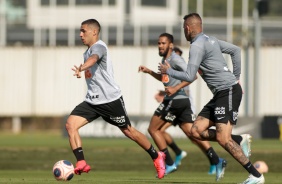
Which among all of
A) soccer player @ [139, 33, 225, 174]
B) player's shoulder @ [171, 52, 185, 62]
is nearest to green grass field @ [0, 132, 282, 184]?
soccer player @ [139, 33, 225, 174]

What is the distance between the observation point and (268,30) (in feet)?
169

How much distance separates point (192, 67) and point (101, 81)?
2013 mm

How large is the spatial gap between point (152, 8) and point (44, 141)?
17.6m

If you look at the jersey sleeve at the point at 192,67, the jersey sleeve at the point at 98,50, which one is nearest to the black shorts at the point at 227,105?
the jersey sleeve at the point at 192,67

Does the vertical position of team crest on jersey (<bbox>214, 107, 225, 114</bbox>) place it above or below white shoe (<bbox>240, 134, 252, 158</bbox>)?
above

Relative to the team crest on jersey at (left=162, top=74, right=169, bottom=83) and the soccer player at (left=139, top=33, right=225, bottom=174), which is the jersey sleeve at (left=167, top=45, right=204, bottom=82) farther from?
the soccer player at (left=139, top=33, right=225, bottom=174)

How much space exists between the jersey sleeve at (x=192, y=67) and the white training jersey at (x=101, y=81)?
1.65 meters

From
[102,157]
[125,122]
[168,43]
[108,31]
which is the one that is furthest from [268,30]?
[125,122]

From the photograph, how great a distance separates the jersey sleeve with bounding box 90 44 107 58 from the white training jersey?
7 centimetres

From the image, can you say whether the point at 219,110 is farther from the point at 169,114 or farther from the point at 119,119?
the point at 169,114

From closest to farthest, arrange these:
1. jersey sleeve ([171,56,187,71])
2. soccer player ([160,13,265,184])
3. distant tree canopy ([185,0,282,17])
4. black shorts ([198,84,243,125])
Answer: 1. soccer player ([160,13,265,184])
2. black shorts ([198,84,243,125])
3. jersey sleeve ([171,56,187,71])
4. distant tree canopy ([185,0,282,17])

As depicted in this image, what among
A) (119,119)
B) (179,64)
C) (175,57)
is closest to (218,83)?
(119,119)

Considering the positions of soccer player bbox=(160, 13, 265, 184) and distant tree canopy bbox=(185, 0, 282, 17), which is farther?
distant tree canopy bbox=(185, 0, 282, 17)

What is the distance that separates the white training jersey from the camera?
16250mm
